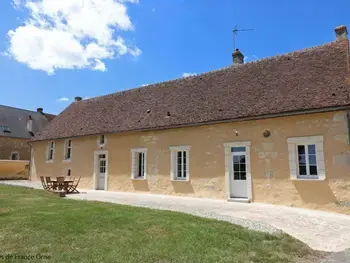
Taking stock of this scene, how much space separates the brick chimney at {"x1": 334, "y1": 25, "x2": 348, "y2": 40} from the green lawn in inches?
382

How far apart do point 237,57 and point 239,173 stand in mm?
6809

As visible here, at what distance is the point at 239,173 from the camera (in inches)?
444

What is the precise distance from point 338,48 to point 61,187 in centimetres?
1370

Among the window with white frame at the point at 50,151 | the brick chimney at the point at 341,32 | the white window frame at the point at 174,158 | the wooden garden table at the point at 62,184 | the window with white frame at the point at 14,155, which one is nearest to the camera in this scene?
the brick chimney at the point at 341,32

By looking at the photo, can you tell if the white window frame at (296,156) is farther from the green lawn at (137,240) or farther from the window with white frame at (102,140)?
the window with white frame at (102,140)

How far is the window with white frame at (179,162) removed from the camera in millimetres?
12688

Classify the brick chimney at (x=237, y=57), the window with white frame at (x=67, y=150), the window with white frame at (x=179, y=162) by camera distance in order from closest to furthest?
the window with white frame at (x=179, y=162) < the brick chimney at (x=237, y=57) < the window with white frame at (x=67, y=150)

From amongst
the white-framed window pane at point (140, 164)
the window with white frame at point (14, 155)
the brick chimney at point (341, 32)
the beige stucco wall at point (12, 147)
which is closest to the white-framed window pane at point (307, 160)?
the brick chimney at point (341, 32)

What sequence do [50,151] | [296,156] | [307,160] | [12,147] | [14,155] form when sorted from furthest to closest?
[14,155]
[12,147]
[50,151]
[296,156]
[307,160]

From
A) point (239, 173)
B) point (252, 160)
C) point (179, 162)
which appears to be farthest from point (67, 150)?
point (252, 160)

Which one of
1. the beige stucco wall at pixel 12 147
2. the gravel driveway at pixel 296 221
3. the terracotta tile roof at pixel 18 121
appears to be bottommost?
the gravel driveway at pixel 296 221

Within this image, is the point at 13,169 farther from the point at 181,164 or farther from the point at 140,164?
the point at 181,164

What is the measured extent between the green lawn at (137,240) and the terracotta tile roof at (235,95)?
5617 millimetres

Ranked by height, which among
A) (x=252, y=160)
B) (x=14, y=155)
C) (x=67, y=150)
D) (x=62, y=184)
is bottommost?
(x=62, y=184)
